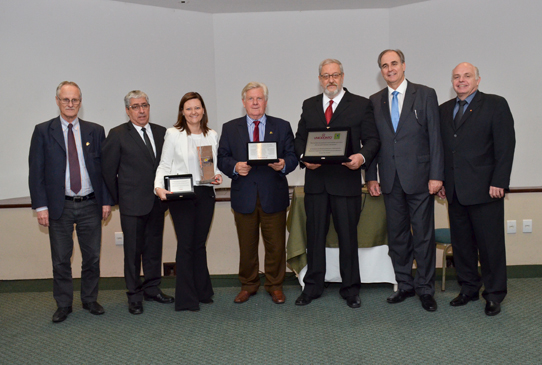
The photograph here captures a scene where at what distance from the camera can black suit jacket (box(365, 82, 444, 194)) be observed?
314cm

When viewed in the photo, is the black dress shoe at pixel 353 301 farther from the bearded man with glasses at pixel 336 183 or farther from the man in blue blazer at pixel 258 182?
the man in blue blazer at pixel 258 182

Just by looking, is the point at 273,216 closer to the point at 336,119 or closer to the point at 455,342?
the point at 336,119

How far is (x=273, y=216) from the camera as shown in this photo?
3.38 metres

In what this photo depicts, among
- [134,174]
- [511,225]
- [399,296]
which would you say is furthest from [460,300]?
[134,174]

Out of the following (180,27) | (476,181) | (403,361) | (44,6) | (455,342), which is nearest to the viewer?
(403,361)

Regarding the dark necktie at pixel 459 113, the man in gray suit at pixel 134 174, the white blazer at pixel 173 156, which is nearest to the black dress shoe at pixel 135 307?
the man in gray suit at pixel 134 174

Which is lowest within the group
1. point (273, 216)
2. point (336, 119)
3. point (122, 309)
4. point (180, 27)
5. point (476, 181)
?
point (122, 309)

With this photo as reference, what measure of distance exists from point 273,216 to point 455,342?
148 centimetres

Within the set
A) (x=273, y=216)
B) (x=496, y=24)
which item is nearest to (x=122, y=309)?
(x=273, y=216)

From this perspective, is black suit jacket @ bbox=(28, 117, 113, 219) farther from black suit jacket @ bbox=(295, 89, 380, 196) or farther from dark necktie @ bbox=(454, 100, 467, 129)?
dark necktie @ bbox=(454, 100, 467, 129)

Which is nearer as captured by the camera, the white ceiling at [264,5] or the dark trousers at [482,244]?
the dark trousers at [482,244]

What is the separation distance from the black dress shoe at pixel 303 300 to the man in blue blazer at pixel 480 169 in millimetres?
1051

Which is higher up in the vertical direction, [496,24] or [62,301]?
[496,24]

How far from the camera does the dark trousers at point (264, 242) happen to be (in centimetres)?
340
